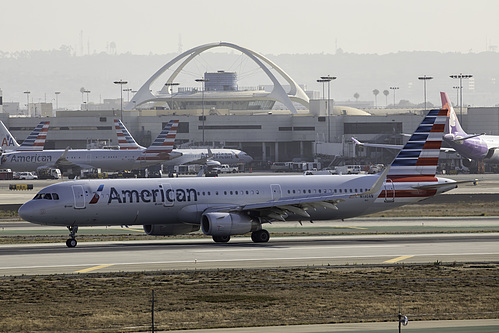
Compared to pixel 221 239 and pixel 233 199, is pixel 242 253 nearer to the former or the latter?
pixel 221 239

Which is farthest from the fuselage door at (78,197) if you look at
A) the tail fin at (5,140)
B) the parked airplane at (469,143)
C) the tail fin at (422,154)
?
the tail fin at (5,140)

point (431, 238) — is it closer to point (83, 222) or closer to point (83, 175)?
point (83, 222)

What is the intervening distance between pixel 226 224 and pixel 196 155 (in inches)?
4221

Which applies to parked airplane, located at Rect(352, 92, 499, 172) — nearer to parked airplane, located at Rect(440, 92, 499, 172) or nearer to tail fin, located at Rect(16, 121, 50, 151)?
parked airplane, located at Rect(440, 92, 499, 172)

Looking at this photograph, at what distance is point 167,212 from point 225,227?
3883mm

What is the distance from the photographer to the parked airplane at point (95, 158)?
Result: 138 metres

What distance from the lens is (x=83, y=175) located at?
139125 millimetres

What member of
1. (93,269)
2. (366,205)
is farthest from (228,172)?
(93,269)

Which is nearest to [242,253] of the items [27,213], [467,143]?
[27,213]

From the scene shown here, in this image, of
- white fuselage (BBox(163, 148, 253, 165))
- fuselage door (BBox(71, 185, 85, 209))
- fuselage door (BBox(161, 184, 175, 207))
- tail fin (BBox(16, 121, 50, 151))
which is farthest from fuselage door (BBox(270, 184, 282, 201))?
white fuselage (BBox(163, 148, 253, 165))

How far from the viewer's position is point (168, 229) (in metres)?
54.4

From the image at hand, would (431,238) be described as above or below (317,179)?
below

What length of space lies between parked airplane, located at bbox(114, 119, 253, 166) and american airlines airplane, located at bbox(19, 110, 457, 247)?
90089 millimetres

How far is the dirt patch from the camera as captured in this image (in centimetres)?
→ 2912
